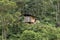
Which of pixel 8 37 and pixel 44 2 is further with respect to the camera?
pixel 44 2

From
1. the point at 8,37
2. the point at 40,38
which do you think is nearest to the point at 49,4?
the point at 8,37

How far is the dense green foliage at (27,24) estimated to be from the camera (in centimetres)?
1847

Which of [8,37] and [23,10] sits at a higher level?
[23,10]

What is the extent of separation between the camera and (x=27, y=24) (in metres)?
23.9

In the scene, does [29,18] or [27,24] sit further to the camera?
[29,18]

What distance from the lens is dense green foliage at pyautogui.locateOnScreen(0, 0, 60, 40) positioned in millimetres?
18469

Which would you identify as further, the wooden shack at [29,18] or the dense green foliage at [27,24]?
the wooden shack at [29,18]

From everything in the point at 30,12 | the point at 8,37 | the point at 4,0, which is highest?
the point at 4,0

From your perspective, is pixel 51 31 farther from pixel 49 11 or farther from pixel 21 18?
pixel 49 11

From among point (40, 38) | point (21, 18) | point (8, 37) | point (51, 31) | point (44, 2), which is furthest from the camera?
point (44, 2)

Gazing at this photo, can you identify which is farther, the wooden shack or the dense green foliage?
the wooden shack

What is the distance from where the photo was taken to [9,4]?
65.1ft

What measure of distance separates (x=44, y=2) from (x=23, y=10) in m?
2.51

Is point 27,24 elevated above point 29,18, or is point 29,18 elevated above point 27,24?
point 29,18
